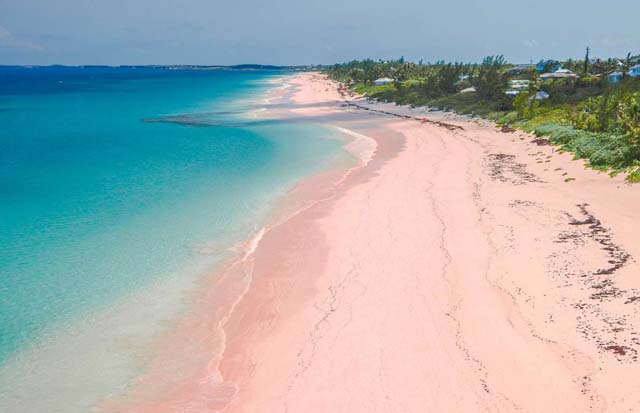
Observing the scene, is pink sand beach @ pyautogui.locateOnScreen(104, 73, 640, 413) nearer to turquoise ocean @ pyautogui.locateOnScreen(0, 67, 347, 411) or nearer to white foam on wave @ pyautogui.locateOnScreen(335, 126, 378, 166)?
turquoise ocean @ pyautogui.locateOnScreen(0, 67, 347, 411)

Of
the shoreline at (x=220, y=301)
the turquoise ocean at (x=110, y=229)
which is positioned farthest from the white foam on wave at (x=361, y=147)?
the shoreline at (x=220, y=301)

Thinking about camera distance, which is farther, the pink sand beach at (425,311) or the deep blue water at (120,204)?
the deep blue water at (120,204)

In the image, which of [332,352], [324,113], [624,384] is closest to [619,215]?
[624,384]

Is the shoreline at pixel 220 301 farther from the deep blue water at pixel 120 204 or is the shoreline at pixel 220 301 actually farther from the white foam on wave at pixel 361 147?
the white foam on wave at pixel 361 147

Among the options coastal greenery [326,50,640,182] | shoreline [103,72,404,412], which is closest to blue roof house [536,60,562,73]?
coastal greenery [326,50,640,182]

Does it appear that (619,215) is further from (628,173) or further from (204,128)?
(204,128)

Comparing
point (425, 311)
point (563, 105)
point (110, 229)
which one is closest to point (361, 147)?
point (563, 105)
